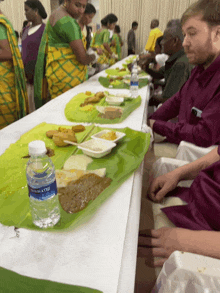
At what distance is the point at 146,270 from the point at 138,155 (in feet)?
1.47

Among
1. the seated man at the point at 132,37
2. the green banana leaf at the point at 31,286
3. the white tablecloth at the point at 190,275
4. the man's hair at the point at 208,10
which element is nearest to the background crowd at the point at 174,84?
the man's hair at the point at 208,10

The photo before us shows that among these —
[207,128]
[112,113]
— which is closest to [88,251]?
[207,128]

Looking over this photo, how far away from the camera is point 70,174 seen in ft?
2.69

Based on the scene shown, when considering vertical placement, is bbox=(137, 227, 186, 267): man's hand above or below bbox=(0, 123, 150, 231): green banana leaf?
below

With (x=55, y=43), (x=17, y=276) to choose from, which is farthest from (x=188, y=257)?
(x=55, y=43)

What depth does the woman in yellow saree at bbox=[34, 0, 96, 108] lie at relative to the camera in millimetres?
1952

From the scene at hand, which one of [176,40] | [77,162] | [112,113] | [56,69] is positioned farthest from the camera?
[56,69]

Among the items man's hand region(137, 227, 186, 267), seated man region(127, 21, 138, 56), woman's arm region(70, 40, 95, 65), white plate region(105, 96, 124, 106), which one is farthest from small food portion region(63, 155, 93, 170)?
seated man region(127, 21, 138, 56)

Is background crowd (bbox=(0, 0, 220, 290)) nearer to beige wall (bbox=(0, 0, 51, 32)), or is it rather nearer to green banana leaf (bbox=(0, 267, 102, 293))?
green banana leaf (bbox=(0, 267, 102, 293))

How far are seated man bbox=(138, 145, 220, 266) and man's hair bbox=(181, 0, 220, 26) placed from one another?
781 mm

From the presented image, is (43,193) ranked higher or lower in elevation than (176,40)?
lower

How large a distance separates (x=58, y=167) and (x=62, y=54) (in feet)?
5.00

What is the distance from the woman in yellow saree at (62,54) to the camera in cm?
195

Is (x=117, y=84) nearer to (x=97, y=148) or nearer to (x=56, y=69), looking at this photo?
(x=56, y=69)
